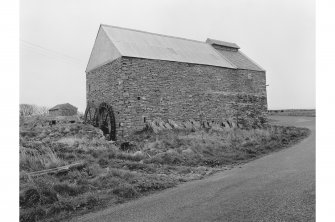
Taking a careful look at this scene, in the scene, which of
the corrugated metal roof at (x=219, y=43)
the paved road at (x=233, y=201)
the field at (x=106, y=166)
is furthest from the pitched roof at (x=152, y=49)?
the paved road at (x=233, y=201)

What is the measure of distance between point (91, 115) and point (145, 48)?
22.0 ft

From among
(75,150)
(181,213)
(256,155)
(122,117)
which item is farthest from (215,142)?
(181,213)

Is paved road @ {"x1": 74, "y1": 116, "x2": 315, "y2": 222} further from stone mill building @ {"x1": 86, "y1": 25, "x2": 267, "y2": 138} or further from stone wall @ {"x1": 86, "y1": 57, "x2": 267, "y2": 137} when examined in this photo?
stone mill building @ {"x1": 86, "y1": 25, "x2": 267, "y2": 138}

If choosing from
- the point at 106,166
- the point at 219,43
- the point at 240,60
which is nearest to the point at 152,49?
the point at 219,43

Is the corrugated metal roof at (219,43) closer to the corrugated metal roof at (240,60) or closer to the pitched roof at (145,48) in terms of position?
the corrugated metal roof at (240,60)

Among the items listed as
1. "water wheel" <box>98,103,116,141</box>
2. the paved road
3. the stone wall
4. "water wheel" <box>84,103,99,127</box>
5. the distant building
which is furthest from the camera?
the distant building

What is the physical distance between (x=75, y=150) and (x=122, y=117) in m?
6.20

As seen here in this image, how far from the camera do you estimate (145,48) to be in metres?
20.1

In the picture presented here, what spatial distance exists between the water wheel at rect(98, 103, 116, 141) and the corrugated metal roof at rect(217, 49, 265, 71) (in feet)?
39.5

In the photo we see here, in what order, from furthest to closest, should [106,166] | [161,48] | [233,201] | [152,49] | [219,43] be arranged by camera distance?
[219,43] < [161,48] < [152,49] < [106,166] < [233,201]

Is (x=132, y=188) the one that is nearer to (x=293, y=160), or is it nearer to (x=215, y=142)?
(x=293, y=160)

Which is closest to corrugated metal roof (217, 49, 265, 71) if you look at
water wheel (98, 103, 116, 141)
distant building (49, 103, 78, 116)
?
water wheel (98, 103, 116, 141)

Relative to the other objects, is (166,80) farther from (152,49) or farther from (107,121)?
(107,121)

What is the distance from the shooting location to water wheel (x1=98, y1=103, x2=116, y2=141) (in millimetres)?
18188
